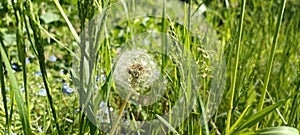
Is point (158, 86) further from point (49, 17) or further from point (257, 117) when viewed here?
point (49, 17)

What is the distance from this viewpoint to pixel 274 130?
2.20 ft

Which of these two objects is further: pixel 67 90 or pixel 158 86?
pixel 67 90

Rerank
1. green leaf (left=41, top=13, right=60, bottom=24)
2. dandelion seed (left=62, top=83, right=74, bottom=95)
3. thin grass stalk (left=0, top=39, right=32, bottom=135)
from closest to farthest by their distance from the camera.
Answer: thin grass stalk (left=0, top=39, right=32, bottom=135) < dandelion seed (left=62, top=83, right=74, bottom=95) < green leaf (left=41, top=13, right=60, bottom=24)

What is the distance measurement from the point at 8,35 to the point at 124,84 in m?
1.32

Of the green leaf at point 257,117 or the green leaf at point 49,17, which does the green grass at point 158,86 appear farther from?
the green leaf at point 49,17

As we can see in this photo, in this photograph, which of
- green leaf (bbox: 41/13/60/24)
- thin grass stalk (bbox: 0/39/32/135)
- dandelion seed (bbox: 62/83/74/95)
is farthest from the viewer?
green leaf (bbox: 41/13/60/24)

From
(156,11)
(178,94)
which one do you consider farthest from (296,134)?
(156,11)

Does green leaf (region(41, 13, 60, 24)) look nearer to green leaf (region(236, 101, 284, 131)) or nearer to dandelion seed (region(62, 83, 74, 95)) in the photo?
dandelion seed (region(62, 83, 74, 95))

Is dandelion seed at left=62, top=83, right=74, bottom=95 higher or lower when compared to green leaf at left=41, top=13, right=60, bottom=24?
lower

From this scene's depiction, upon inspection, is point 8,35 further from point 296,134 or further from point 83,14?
point 296,134

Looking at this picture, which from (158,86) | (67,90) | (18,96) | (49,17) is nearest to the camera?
(18,96)

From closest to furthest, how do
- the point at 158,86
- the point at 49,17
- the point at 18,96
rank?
the point at 18,96 < the point at 158,86 < the point at 49,17

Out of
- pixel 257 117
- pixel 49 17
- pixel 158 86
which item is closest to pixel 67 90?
pixel 158 86

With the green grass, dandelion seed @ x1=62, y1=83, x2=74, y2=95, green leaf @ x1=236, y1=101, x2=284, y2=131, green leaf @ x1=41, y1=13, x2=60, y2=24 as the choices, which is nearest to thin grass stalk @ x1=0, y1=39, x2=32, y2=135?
the green grass
